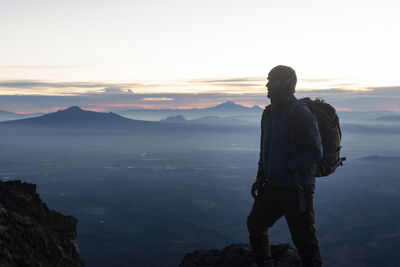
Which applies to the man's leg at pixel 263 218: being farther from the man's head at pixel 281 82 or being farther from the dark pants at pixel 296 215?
the man's head at pixel 281 82

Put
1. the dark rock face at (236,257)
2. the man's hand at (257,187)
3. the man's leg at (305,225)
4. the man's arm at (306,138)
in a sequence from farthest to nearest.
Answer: the dark rock face at (236,257)
the man's hand at (257,187)
the man's leg at (305,225)
the man's arm at (306,138)

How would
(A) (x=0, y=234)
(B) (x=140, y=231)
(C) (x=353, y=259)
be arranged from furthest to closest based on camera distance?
1. (B) (x=140, y=231)
2. (C) (x=353, y=259)
3. (A) (x=0, y=234)

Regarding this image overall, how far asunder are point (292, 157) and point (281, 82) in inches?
37.5

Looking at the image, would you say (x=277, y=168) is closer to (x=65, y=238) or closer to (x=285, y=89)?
(x=285, y=89)

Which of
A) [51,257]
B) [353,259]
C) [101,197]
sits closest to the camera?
[51,257]

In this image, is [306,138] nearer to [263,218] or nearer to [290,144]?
[290,144]

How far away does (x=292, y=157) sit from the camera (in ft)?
14.1

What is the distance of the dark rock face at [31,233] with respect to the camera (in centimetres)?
476

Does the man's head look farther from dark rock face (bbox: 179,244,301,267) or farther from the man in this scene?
dark rock face (bbox: 179,244,301,267)

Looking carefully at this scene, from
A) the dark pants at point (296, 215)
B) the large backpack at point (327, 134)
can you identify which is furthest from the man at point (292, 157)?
the large backpack at point (327, 134)

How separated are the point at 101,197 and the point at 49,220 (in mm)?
180438

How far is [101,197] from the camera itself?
17775 centimetres

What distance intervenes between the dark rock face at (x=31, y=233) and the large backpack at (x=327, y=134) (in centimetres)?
409

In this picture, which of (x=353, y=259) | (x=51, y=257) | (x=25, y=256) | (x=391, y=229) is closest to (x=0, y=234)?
(x=25, y=256)
